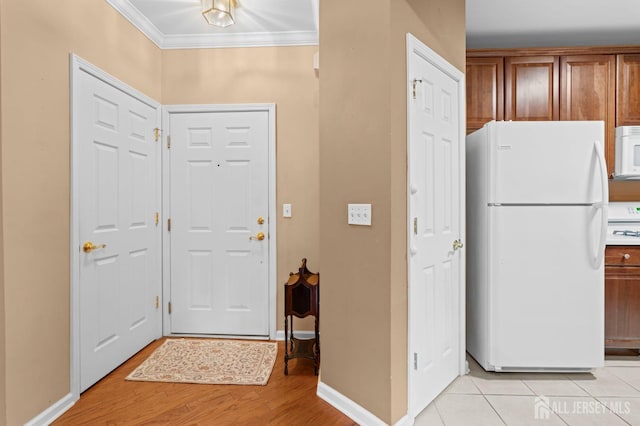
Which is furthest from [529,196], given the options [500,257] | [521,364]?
[521,364]

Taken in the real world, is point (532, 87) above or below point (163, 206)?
above

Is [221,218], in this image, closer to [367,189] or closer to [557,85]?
[367,189]

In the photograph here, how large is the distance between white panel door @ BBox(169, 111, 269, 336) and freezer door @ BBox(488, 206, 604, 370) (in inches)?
70.8

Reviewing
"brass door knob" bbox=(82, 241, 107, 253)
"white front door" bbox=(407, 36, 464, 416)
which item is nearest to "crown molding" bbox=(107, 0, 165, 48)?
"brass door knob" bbox=(82, 241, 107, 253)

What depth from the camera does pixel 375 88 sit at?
173cm

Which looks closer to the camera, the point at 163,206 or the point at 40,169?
the point at 40,169

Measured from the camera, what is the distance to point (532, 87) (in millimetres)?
2965

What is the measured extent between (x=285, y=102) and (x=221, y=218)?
3.72 feet

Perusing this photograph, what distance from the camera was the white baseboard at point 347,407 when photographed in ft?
5.71

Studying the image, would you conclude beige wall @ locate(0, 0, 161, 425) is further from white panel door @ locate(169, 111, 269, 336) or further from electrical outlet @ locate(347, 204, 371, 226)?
electrical outlet @ locate(347, 204, 371, 226)

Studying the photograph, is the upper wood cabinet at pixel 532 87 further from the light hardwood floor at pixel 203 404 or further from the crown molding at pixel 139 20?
the crown molding at pixel 139 20

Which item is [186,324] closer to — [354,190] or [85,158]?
[85,158]

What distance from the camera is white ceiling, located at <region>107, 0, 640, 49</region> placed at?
251 centimetres

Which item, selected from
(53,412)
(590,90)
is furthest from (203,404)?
(590,90)
